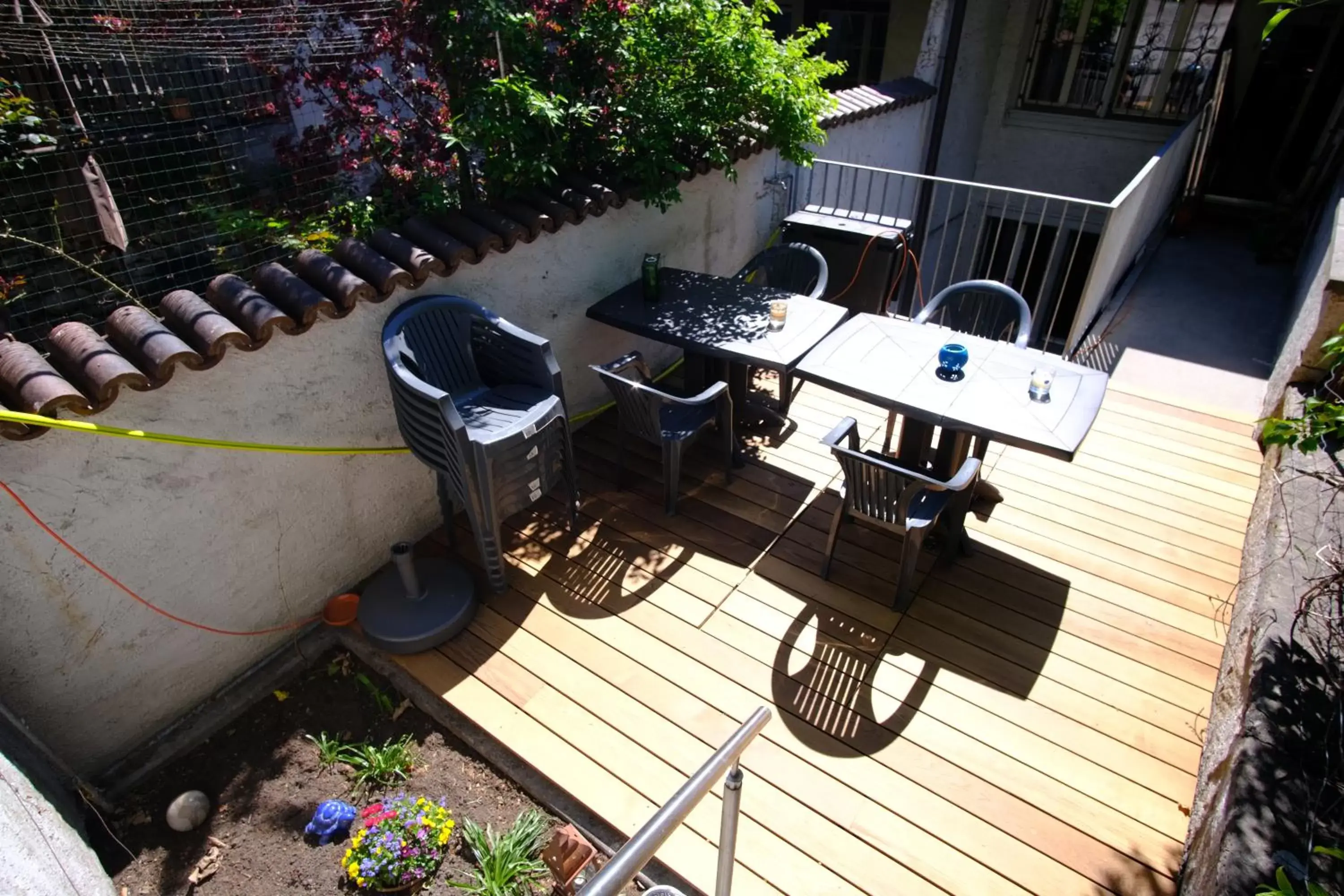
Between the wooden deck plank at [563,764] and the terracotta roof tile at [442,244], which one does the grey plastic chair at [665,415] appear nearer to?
the terracotta roof tile at [442,244]

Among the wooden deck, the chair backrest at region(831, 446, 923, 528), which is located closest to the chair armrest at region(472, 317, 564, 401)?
the wooden deck

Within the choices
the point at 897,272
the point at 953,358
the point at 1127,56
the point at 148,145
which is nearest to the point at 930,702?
the point at 953,358

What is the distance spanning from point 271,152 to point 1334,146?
9230 mm

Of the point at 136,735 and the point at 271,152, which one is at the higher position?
the point at 271,152

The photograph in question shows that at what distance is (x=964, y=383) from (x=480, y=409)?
2171 mm

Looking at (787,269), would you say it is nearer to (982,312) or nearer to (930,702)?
(982,312)

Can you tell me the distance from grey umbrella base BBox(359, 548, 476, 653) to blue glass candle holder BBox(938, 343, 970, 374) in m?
2.36

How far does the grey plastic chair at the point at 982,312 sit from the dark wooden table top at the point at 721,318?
0.61m

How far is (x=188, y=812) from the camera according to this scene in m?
2.48

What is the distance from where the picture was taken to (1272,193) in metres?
7.93

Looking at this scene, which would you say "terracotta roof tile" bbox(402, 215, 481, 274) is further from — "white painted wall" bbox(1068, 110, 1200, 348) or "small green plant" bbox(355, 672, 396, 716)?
"white painted wall" bbox(1068, 110, 1200, 348)

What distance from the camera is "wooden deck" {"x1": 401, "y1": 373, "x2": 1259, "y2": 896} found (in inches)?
93.3

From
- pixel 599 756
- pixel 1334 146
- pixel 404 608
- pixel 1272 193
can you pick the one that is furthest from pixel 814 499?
pixel 1272 193

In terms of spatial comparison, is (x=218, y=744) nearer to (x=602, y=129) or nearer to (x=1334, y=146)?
(x=602, y=129)
